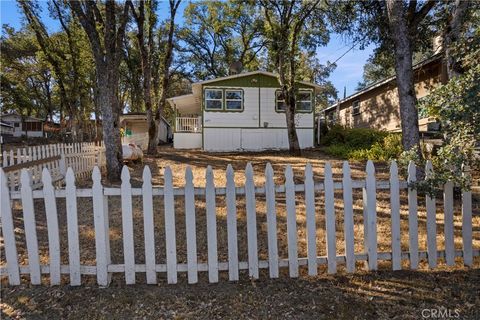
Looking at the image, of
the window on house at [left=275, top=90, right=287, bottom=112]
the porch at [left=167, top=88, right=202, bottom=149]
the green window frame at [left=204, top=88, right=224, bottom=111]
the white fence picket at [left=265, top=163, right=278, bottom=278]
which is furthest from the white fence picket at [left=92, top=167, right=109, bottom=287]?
the porch at [left=167, top=88, right=202, bottom=149]

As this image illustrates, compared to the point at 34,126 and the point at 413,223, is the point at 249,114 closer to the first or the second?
the point at 413,223

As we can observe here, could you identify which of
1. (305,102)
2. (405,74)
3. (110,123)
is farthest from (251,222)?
(305,102)

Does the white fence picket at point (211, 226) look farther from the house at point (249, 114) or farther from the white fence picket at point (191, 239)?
the house at point (249, 114)

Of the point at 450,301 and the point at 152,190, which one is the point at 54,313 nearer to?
the point at 152,190

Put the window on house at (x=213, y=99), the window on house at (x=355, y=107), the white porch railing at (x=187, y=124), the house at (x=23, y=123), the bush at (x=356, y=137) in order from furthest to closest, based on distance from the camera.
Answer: the house at (x=23, y=123) → the window on house at (x=355, y=107) → the white porch railing at (x=187, y=124) → the window on house at (x=213, y=99) → the bush at (x=356, y=137)

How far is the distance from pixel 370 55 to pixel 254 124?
301 inches

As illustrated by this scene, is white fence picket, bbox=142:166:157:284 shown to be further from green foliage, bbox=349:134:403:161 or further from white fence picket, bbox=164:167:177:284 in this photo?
green foliage, bbox=349:134:403:161

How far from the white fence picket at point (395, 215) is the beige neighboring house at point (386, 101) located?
10.8 m

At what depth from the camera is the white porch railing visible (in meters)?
20.4

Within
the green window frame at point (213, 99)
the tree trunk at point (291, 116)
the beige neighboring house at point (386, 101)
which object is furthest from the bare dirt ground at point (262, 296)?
the green window frame at point (213, 99)

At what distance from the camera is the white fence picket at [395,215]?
307 cm

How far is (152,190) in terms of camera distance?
9.64 feet

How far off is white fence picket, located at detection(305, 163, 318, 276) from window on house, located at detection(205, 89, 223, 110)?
14.3 metres

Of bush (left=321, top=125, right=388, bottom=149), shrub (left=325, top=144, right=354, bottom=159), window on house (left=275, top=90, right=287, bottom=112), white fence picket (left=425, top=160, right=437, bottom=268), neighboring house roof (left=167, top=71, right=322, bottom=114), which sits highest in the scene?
neighboring house roof (left=167, top=71, right=322, bottom=114)
